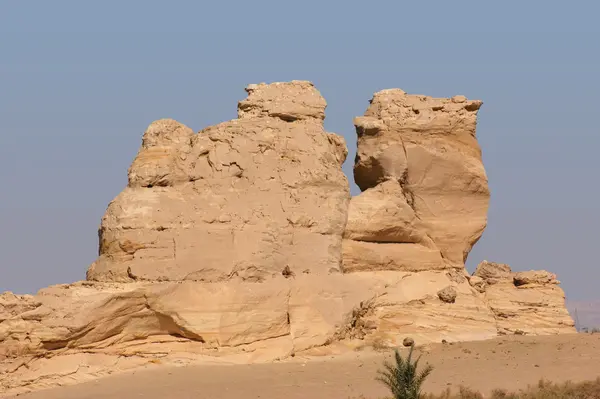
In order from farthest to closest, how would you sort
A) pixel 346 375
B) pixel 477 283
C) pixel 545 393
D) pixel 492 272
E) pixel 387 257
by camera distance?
pixel 492 272
pixel 477 283
pixel 387 257
pixel 346 375
pixel 545 393

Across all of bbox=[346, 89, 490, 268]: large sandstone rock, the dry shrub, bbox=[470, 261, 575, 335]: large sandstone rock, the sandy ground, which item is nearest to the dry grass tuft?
the dry shrub

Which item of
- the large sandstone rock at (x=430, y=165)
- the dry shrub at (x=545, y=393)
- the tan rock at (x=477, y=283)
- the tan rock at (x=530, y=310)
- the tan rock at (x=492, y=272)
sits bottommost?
the dry shrub at (x=545, y=393)

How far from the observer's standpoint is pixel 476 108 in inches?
1113

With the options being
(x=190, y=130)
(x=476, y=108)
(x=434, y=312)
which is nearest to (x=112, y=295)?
(x=190, y=130)

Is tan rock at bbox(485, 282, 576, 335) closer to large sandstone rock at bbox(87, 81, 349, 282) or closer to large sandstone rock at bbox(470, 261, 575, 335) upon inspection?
large sandstone rock at bbox(470, 261, 575, 335)

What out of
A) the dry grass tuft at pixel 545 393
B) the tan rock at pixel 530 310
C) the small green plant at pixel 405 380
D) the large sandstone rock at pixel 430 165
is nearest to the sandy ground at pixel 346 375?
the dry grass tuft at pixel 545 393

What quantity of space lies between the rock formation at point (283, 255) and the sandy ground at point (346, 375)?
518 mm

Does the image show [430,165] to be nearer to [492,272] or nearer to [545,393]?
[492,272]

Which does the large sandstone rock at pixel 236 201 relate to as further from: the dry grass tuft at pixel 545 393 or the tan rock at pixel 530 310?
the dry grass tuft at pixel 545 393

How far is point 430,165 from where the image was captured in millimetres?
27625

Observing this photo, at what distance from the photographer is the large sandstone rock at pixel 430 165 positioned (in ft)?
90.3

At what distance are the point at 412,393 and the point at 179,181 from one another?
6.85m

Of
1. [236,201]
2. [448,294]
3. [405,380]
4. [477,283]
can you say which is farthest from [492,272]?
[405,380]

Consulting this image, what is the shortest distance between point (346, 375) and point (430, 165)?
21.1 feet
